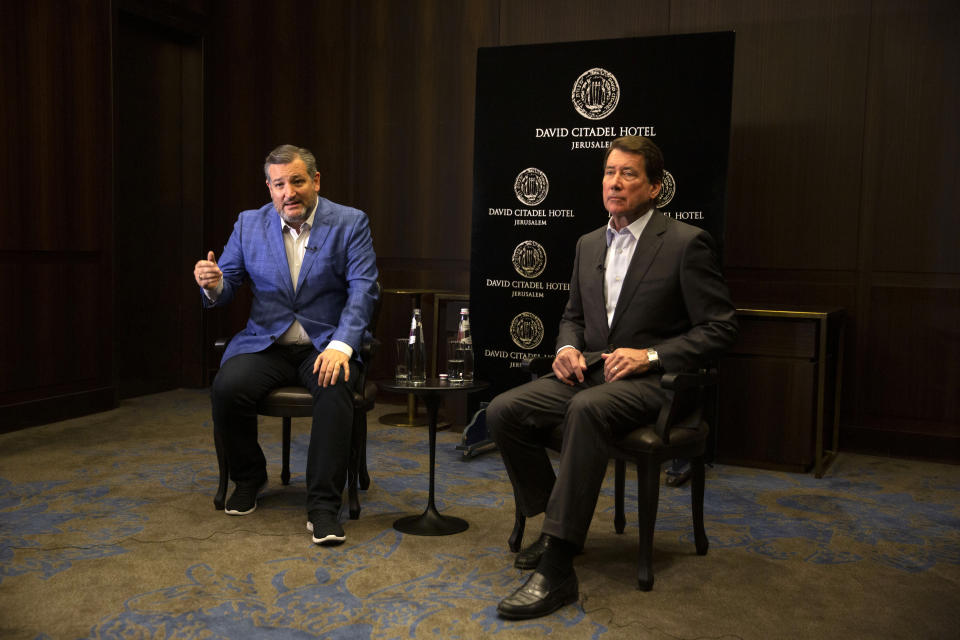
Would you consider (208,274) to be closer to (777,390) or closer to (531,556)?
(531,556)

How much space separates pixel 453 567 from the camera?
2.97 meters

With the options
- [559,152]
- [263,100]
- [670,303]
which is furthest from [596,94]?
[263,100]

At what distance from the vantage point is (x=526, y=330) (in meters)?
4.77

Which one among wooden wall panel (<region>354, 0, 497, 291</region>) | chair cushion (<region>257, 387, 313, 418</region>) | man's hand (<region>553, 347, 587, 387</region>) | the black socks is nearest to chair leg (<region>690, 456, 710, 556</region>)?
man's hand (<region>553, 347, 587, 387</region>)

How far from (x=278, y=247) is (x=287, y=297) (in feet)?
0.70

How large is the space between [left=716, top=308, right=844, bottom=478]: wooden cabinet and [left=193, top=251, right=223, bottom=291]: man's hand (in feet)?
8.40

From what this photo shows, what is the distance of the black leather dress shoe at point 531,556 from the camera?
2.95 meters

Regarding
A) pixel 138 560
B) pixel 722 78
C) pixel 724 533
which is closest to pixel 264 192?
pixel 722 78

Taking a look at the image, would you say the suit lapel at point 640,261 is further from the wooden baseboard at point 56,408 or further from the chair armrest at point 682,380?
the wooden baseboard at point 56,408

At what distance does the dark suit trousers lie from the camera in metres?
2.70

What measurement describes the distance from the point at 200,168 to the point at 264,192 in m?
0.54

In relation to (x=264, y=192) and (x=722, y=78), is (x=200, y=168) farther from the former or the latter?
(x=722, y=78)

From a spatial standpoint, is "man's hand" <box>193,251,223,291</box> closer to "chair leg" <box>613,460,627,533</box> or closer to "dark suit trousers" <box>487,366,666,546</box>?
"dark suit trousers" <box>487,366,666,546</box>

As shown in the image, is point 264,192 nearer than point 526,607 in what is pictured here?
No
